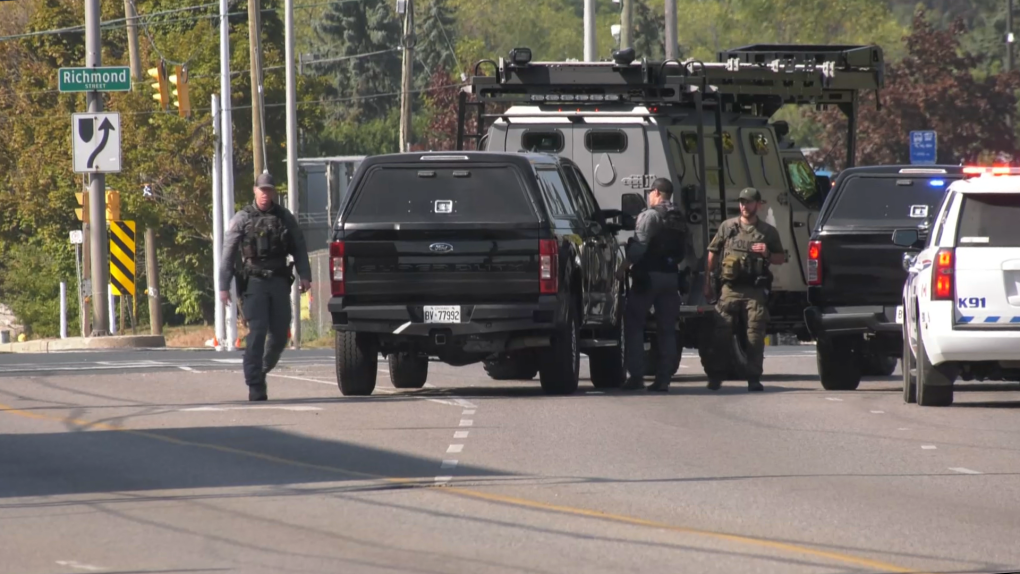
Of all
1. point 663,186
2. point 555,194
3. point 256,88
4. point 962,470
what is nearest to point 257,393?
point 555,194

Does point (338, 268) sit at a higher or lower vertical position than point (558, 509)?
higher

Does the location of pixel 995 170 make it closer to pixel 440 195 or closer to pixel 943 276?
pixel 943 276

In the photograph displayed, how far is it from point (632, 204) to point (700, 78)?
1762mm

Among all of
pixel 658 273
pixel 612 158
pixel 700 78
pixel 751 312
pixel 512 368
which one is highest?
pixel 700 78

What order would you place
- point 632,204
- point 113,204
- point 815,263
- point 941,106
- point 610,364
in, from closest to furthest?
point 815,263 < point 610,364 < point 632,204 < point 113,204 < point 941,106

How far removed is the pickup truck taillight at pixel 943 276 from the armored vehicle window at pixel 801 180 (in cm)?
619

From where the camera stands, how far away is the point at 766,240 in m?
17.4

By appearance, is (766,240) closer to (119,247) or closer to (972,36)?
(119,247)

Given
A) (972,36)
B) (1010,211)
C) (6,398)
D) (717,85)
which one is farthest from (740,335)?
(972,36)

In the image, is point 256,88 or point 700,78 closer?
point 700,78

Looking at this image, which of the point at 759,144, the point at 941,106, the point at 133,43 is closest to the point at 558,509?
the point at 759,144

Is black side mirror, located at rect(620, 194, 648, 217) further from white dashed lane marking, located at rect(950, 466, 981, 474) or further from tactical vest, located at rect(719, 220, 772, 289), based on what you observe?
white dashed lane marking, located at rect(950, 466, 981, 474)

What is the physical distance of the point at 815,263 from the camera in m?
17.7

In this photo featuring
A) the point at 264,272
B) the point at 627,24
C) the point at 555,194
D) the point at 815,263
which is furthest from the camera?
the point at 627,24
